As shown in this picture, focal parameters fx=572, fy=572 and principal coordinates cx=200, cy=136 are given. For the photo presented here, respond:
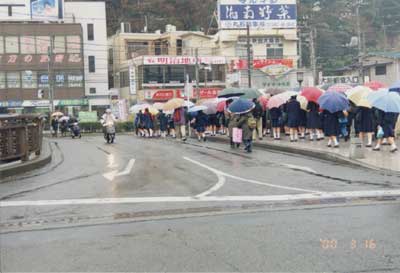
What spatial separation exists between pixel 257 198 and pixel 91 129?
41164 millimetres

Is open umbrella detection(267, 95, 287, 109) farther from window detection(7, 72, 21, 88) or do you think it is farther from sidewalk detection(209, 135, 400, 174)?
window detection(7, 72, 21, 88)

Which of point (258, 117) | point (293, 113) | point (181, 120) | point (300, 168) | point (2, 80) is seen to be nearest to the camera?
point (300, 168)

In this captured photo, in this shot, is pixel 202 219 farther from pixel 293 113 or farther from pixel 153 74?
pixel 153 74

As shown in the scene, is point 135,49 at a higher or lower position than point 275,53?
higher

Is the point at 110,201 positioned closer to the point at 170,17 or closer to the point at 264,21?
the point at 264,21

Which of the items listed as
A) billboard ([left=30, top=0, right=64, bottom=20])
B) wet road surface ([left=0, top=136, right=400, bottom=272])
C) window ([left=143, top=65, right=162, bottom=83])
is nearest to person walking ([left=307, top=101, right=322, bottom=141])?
wet road surface ([left=0, top=136, right=400, bottom=272])

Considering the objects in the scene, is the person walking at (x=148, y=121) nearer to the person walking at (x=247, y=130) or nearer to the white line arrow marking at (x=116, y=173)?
the person walking at (x=247, y=130)

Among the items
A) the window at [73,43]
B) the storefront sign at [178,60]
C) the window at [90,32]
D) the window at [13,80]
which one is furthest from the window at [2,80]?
the storefront sign at [178,60]

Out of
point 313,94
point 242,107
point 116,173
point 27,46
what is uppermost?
point 27,46

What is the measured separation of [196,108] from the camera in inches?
1048

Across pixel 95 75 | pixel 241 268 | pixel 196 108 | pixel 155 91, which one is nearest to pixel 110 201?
pixel 241 268

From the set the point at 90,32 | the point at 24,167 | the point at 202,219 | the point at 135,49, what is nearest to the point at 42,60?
the point at 90,32

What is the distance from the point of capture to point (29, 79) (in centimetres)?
5859
